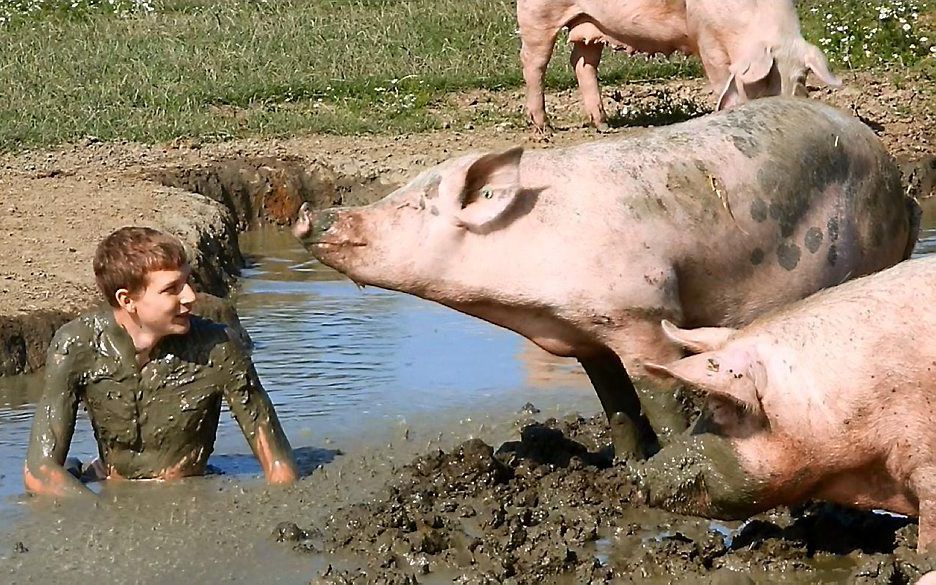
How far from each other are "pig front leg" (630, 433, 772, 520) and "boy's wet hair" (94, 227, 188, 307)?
68.1 inches

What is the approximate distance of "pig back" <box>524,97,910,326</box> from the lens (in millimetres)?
5469

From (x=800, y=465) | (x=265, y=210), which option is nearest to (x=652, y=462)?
(x=800, y=465)

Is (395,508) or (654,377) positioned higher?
(654,377)

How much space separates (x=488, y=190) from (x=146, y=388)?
4.58ft

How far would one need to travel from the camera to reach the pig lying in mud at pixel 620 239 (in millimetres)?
→ 5371

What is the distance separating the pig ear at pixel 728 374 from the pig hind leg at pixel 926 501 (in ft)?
1.42

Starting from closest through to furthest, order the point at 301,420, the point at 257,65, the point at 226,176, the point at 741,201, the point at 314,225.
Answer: the point at 314,225, the point at 741,201, the point at 301,420, the point at 226,176, the point at 257,65

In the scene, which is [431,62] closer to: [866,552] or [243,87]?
[243,87]

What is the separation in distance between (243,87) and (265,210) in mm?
2602

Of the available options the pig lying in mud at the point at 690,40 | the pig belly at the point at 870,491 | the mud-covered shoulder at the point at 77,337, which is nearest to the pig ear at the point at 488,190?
the pig belly at the point at 870,491

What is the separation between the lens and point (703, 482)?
4926mm

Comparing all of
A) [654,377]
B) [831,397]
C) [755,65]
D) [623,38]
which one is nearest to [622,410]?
[654,377]

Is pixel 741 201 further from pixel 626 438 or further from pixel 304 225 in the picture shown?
pixel 304 225

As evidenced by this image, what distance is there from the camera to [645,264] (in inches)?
212
